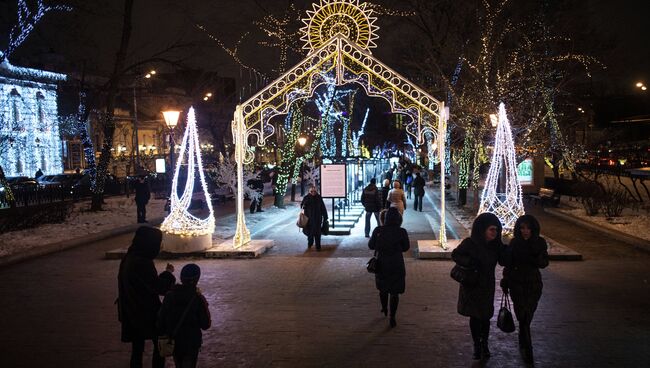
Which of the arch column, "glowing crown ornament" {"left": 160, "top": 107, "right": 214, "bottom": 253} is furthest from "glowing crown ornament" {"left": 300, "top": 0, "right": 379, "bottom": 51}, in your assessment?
"glowing crown ornament" {"left": 160, "top": 107, "right": 214, "bottom": 253}

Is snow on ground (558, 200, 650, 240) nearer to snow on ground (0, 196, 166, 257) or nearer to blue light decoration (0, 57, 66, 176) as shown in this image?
snow on ground (0, 196, 166, 257)

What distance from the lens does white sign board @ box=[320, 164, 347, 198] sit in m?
17.0

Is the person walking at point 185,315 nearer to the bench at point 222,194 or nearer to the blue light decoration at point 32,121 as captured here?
the bench at point 222,194

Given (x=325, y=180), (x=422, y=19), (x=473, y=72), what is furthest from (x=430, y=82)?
(x=325, y=180)

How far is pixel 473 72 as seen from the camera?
76.9ft

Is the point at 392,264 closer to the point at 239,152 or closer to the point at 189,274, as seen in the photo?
the point at 189,274

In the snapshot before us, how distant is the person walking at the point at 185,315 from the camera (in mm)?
5039

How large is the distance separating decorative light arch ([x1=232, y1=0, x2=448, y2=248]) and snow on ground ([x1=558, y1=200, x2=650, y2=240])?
617 centimetres

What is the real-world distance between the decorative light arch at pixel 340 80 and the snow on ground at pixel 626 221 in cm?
617

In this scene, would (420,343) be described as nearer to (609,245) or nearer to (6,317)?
(6,317)

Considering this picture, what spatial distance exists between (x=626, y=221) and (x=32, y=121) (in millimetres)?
43303

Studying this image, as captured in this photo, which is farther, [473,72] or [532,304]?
[473,72]

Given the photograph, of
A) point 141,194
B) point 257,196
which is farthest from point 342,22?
point 257,196

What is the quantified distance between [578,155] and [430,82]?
8.12m
